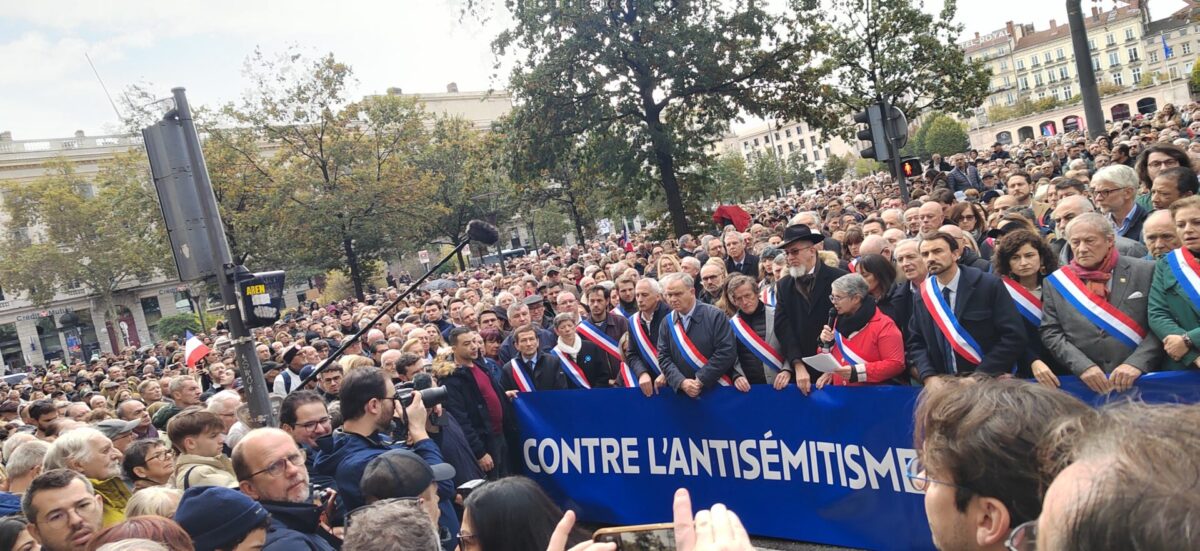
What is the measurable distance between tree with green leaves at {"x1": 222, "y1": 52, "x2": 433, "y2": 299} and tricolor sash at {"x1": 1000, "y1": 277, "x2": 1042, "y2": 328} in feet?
102

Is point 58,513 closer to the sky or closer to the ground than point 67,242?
closer to the ground

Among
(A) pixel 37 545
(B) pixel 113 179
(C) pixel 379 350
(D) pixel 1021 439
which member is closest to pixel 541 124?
(C) pixel 379 350

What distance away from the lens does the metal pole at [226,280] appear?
6.84 meters

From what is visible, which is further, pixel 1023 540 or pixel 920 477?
pixel 920 477

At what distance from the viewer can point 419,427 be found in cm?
450

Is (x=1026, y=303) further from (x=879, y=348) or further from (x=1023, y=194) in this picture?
(x=1023, y=194)

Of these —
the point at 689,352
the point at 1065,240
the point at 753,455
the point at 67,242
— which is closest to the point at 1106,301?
→ the point at 1065,240

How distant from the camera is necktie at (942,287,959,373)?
486cm

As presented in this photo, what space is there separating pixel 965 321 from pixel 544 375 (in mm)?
3408

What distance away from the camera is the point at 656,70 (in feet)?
67.7

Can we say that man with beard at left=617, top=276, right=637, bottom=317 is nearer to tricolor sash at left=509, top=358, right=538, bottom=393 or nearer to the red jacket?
tricolor sash at left=509, top=358, right=538, bottom=393

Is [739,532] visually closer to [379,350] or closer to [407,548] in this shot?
[407,548]

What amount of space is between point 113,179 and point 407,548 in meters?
46.7

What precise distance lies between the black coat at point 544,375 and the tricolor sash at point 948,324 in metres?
3.09
